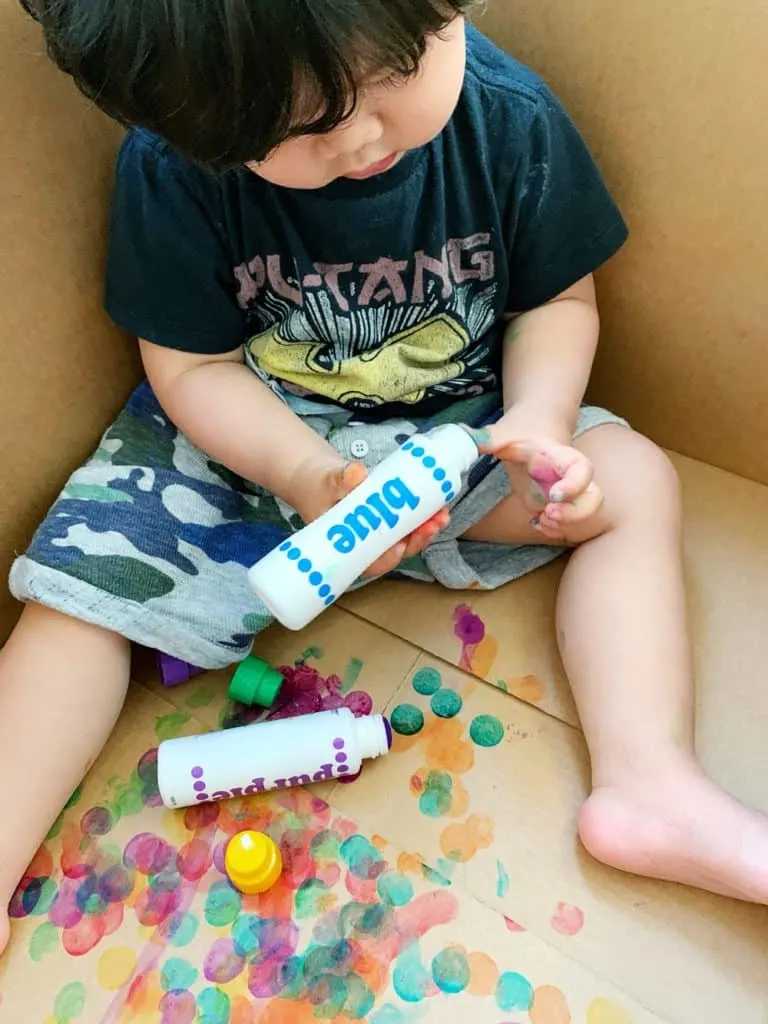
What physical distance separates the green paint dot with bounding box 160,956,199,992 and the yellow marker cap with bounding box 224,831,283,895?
0.05 metres

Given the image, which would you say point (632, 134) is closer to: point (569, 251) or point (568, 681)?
point (569, 251)

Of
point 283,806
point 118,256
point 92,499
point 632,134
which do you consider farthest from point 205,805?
point 632,134

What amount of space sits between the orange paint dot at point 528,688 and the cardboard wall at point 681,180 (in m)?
0.22

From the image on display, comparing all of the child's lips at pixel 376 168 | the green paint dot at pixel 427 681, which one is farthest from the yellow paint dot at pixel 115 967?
the child's lips at pixel 376 168

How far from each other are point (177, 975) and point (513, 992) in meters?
0.19

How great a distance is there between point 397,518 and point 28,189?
299mm

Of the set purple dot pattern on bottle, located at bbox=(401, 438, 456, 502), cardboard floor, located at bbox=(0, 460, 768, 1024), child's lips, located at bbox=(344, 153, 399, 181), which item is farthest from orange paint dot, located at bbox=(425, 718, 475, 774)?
child's lips, located at bbox=(344, 153, 399, 181)

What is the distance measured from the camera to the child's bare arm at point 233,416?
2.03ft

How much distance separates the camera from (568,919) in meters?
0.56

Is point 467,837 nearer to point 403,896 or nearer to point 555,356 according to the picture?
point 403,896

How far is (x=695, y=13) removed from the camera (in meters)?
0.54

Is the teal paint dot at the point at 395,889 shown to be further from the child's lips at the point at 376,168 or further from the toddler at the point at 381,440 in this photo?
the child's lips at the point at 376,168

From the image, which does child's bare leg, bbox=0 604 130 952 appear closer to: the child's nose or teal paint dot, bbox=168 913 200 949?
teal paint dot, bbox=168 913 200 949

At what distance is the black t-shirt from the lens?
57 centimetres
